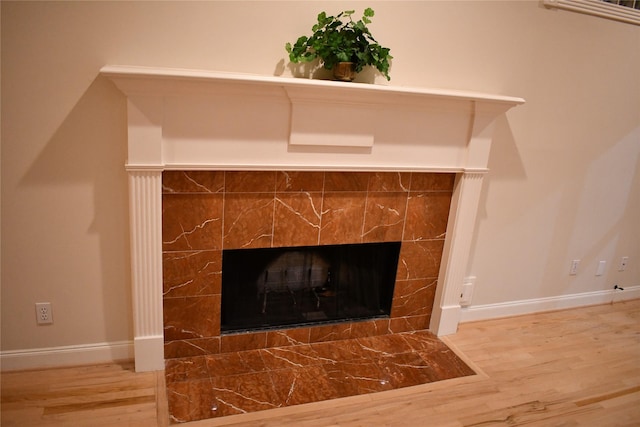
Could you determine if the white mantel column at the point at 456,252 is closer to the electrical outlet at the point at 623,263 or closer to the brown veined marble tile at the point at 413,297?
the brown veined marble tile at the point at 413,297

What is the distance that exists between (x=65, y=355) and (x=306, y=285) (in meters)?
1.29

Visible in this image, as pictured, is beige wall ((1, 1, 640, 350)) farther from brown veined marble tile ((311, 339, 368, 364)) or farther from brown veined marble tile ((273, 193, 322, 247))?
brown veined marble tile ((311, 339, 368, 364))

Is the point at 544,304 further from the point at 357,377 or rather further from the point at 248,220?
the point at 248,220

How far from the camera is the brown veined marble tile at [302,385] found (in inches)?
85.5

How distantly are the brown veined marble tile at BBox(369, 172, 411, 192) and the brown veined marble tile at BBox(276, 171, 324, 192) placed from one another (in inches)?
11.6

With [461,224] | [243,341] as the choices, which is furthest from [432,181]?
[243,341]

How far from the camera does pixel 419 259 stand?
2719 mm

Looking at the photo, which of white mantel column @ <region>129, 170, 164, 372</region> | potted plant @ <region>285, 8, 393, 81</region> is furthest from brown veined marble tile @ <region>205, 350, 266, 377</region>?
potted plant @ <region>285, 8, 393, 81</region>

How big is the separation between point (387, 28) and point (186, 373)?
6.53 ft

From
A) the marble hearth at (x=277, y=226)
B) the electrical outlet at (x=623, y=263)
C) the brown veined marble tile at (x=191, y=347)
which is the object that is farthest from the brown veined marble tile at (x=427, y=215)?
the electrical outlet at (x=623, y=263)

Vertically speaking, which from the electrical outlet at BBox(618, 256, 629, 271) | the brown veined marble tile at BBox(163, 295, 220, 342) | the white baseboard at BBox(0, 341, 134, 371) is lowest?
the white baseboard at BBox(0, 341, 134, 371)

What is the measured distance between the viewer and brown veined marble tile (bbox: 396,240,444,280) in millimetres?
2676

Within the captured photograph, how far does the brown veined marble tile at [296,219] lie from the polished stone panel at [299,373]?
2.09ft

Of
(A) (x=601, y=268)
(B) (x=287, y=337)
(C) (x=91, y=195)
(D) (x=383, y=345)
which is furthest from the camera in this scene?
(A) (x=601, y=268)
